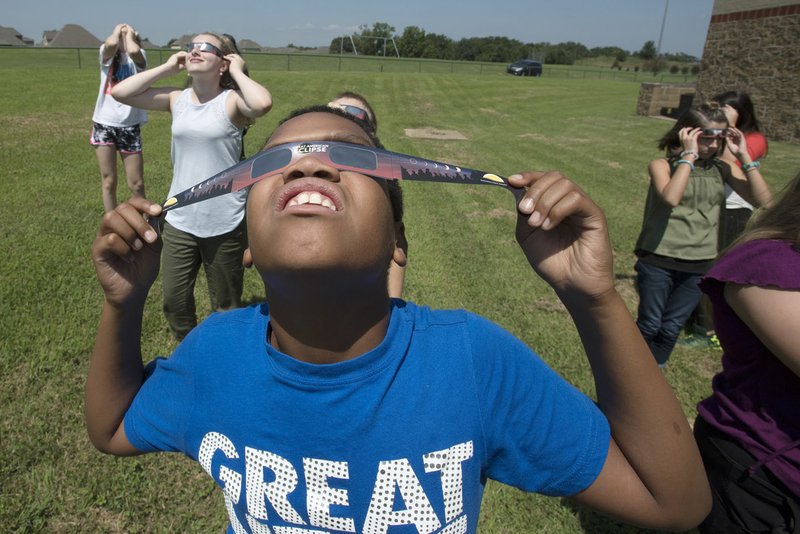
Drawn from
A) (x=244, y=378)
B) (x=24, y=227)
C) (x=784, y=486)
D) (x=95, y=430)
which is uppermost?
(x=244, y=378)

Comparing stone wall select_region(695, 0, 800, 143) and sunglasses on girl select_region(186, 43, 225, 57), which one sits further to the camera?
stone wall select_region(695, 0, 800, 143)

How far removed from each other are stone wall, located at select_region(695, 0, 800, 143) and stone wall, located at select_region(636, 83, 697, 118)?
2.84 meters

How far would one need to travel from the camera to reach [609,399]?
123cm

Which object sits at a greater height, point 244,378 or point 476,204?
point 244,378

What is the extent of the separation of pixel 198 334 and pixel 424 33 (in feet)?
317

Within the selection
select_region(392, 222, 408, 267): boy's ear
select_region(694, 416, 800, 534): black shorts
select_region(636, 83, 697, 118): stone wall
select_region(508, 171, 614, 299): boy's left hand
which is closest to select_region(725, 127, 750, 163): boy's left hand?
select_region(694, 416, 800, 534): black shorts

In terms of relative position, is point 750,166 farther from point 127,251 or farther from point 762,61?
point 762,61

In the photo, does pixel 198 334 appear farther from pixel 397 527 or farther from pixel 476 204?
pixel 476 204

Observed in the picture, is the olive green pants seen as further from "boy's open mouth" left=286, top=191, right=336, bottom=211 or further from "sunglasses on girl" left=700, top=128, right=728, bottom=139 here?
"sunglasses on girl" left=700, top=128, right=728, bottom=139

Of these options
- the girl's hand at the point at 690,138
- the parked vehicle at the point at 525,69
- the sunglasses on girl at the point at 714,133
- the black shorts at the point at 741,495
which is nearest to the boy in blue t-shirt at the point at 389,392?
the black shorts at the point at 741,495

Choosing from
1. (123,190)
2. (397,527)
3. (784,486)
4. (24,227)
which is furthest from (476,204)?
(397,527)

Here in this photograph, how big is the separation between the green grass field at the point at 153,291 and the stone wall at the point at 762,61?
1.00m

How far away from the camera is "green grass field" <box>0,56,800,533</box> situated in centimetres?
288

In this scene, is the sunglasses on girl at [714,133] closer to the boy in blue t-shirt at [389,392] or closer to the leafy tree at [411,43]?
the boy in blue t-shirt at [389,392]
